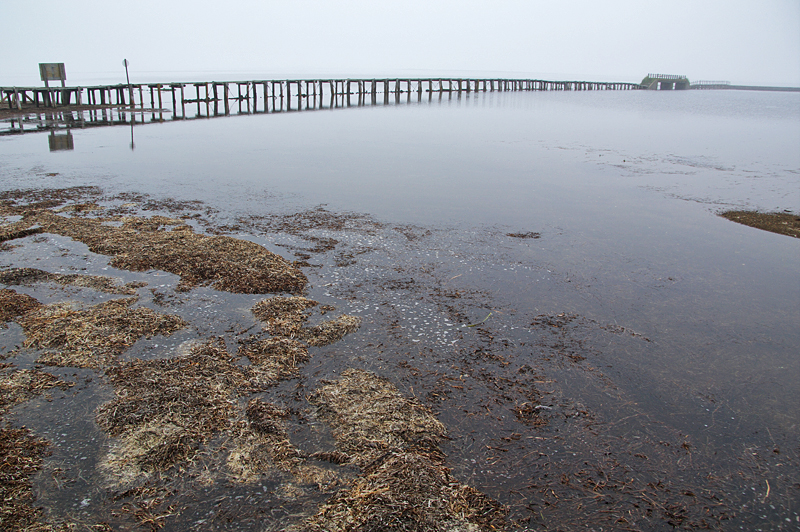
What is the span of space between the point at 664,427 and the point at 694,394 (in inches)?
27.9

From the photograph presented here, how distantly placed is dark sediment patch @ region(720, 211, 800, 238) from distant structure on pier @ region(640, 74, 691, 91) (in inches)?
6320

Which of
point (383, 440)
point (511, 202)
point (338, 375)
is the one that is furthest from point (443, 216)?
point (383, 440)

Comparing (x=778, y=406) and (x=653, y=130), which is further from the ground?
(x=653, y=130)

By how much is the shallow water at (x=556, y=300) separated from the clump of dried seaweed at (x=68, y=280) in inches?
18.0

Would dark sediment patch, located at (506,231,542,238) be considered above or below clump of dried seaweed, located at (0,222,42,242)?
below

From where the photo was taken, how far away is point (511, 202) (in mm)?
11812

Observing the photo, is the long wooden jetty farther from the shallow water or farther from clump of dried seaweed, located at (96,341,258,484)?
clump of dried seaweed, located at (96,341,258,484)

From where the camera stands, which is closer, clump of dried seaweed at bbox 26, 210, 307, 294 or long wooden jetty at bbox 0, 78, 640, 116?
clump of dried seaweed at bbox 26, 210, 307, 294

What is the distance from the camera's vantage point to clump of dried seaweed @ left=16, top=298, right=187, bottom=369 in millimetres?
4820

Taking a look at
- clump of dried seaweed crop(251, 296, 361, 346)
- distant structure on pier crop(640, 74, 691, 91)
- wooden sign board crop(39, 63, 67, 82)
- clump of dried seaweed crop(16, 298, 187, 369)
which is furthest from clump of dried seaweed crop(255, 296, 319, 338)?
distant structure on pier crop(640, 74, 691, 91)

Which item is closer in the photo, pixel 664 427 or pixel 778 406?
pixel 664 427

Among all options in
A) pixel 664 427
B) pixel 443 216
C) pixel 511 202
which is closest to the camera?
pixel 664 427

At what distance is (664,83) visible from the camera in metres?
147

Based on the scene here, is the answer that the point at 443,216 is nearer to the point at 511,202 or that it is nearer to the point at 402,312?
the point at 511,202
